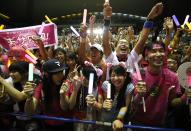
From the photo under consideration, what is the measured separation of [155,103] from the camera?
3.90 metres

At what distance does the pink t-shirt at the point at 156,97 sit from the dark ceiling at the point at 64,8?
910 centimetres

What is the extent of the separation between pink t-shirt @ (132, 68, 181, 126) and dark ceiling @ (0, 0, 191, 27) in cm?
910

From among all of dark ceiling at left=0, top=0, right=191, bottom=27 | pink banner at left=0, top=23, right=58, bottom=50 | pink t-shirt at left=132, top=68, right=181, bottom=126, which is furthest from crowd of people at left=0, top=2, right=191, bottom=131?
dark ceiling at left=0, top=0, right=191, bottom=27

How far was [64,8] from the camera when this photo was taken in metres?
14.6

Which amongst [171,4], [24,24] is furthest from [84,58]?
[24,24]

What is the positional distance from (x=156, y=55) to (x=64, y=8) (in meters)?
11.1

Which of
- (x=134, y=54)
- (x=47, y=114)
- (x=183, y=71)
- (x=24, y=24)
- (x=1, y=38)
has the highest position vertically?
(x=24, y=24)

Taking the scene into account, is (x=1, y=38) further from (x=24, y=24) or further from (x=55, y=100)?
(x=24, y=24)

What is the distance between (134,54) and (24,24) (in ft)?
39.0

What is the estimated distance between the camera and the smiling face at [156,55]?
395 cm

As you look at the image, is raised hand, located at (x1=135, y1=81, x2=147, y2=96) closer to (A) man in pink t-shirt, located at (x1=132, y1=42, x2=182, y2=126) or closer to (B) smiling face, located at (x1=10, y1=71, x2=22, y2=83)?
(A) man in pink t-shirt, located at (x1=132, y1=42, x2=182, y2=126)

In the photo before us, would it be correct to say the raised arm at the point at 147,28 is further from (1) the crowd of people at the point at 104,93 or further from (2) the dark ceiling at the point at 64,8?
(2) the dark ceiling at the point at 64,8

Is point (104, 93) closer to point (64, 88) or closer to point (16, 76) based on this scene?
point (64, 88)

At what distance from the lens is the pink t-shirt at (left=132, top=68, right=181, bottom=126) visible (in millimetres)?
3875
